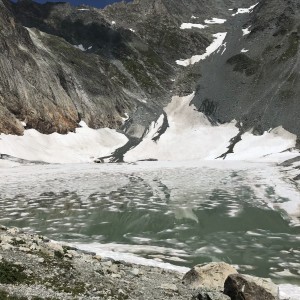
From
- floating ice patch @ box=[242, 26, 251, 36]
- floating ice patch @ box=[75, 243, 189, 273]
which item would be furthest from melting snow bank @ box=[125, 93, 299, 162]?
floating ice patch @ box=[75, 243, 189, 273]

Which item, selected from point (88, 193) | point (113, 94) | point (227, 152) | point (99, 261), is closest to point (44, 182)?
point (88, 193)

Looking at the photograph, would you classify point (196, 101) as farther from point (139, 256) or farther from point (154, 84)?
point (139, 256)

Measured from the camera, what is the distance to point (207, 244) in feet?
76.6

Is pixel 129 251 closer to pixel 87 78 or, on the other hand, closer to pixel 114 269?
pixel 114 269

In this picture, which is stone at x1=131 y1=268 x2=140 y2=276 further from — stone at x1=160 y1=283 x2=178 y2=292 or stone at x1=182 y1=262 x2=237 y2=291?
stone at x1=182 y1=262 x2=237 y2=291

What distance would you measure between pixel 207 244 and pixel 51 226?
10.6 meters

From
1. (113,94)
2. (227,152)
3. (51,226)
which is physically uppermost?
(113,94)

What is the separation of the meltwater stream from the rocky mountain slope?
45399 millimetres

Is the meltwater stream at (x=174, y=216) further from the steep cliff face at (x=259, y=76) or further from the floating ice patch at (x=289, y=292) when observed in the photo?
the steep cliff face at (x=259, y=76)

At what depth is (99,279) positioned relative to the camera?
1445 centimetres

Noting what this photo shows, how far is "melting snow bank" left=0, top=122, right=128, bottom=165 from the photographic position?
8262 cm

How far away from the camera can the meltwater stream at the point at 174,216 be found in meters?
21.5

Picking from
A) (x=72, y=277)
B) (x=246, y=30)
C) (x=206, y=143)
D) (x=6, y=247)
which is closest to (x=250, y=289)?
(x=72, y=277)

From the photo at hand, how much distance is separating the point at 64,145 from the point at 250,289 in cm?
8499
